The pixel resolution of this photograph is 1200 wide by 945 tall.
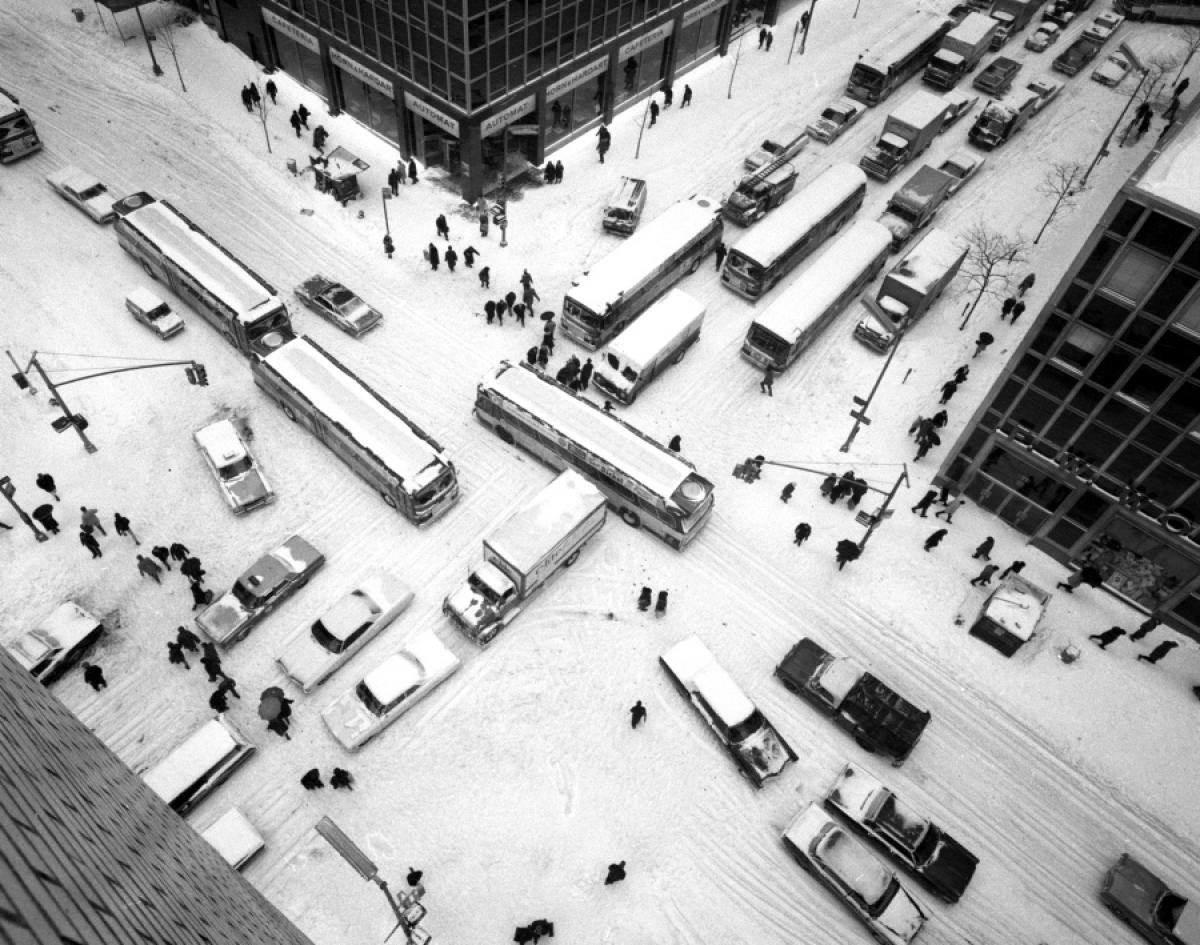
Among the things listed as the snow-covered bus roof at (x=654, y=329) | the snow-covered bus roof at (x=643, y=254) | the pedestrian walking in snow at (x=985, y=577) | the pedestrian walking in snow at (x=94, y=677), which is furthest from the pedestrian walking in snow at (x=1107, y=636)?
the pedestrian walking in snow at (x=94, y=677)

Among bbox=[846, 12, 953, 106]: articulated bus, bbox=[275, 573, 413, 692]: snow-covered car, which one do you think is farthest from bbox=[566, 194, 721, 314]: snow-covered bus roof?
bbox=[846, 12, 953, 106]: articulated bus

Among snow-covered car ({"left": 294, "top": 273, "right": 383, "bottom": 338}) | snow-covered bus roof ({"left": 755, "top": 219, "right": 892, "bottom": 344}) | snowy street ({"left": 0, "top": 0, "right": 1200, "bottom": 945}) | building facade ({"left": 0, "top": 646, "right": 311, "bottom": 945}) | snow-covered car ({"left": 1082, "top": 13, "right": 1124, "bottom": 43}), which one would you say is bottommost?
snowy street ({"left": 0, "top": 0, "right": 1200, "bottom": 945})

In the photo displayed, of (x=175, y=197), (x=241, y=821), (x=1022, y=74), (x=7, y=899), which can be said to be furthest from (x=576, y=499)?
(x=1022, y=74)

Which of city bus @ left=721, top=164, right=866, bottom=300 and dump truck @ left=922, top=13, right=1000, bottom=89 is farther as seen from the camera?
dump truck @ left=922, top=13, right=1000, bottom=89

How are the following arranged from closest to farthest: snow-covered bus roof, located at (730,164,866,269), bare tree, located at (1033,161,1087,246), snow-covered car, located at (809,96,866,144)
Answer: snow-covered bus roof, located at (730,164,866,269), bare tree, located at (1033,161,1087,246), snow-covered car, located at (809,96,866,144)

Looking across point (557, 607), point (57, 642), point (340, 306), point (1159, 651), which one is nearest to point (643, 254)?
point (340, 306)

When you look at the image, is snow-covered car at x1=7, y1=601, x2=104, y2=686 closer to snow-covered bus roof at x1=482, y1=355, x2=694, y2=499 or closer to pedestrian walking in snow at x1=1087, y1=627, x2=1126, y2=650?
snow-covered bus roof at x1=482, y1=355, x2=694, y2=499

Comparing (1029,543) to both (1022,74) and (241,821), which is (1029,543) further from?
(1022,74)
